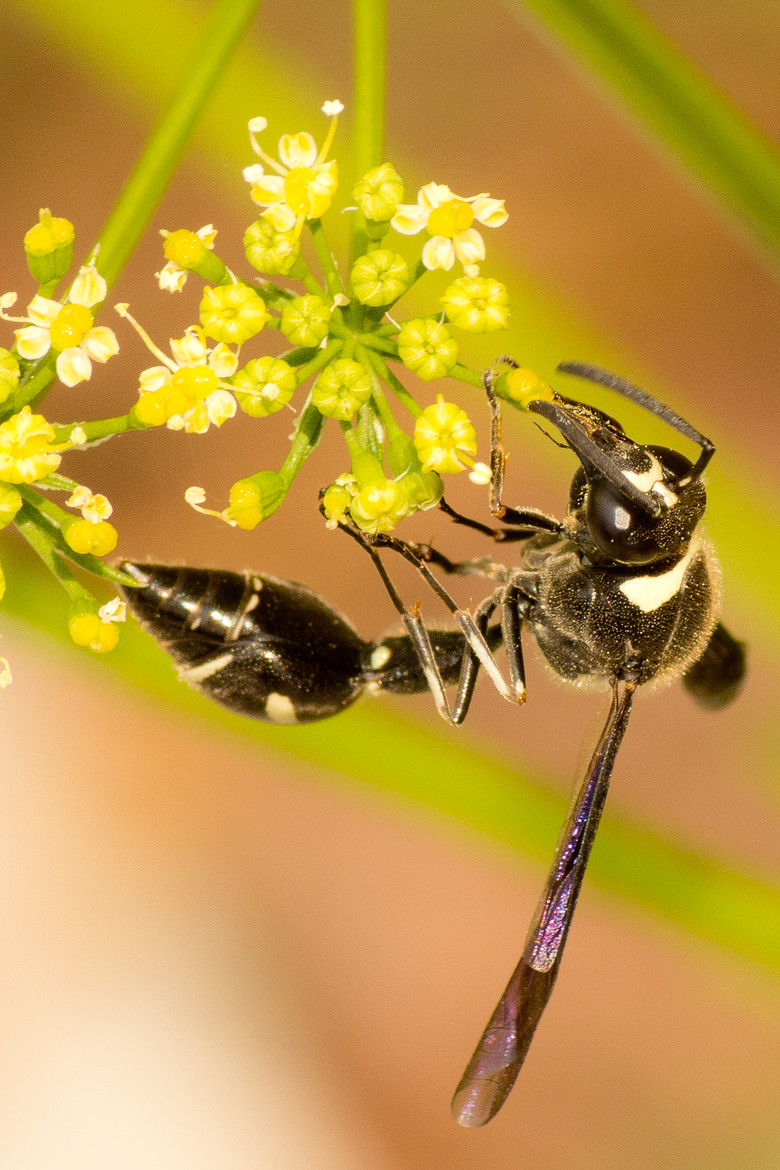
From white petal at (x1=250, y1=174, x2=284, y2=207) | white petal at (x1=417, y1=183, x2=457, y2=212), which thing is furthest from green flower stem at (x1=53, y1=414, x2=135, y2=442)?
white petal at (x1=417, y1=183, x2=457, y2=212)

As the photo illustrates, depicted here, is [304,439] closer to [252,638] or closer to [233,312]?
[233,312]

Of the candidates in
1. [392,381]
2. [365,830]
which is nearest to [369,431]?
[392,381]

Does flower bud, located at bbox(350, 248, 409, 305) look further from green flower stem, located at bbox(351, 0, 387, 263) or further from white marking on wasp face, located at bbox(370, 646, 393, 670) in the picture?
white marking on wasp face, located at bbox(370, 646, 393, 670)

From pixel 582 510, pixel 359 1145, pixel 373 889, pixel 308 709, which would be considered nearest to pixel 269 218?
pixel 582 510

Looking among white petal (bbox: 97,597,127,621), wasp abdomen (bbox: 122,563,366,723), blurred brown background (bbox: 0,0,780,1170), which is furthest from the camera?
blurred brown background (bbox: 0,0,780,1170)

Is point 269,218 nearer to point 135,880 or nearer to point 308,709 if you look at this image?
point 308,709

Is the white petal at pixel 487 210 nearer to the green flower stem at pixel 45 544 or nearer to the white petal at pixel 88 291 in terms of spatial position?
the white petal at pixel 88 291
